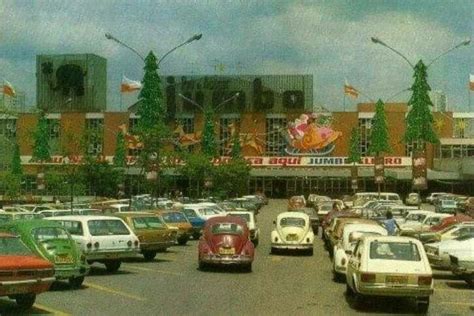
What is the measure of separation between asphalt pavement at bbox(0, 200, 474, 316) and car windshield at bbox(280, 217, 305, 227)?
5.41 metres

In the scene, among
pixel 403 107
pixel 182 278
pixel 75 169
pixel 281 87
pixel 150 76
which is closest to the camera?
pixel 182 278

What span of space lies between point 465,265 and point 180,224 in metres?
16.9

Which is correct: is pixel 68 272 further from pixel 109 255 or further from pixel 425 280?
pixel 425 280

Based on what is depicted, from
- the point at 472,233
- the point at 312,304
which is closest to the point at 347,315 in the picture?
the point at 312,304

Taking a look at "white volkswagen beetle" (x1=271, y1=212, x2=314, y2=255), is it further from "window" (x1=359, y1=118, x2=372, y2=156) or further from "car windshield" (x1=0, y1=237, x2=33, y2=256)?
"window" (x1=359, y1=118, x2=372, y2=156)

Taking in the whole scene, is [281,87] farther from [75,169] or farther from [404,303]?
[404,303]

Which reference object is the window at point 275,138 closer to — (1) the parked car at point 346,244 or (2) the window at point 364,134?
(2) the window at point 364,134

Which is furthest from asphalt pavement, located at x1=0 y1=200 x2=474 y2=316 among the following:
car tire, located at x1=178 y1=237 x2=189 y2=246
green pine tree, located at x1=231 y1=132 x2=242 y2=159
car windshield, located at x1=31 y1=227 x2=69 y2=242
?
green pine tree, located at x1=231 y1=132 x2=242 y2=159

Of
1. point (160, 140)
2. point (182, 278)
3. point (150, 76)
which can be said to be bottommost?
point (182, 278)

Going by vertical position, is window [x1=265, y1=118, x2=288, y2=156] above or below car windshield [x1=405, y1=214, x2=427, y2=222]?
above

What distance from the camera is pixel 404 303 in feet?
62.1

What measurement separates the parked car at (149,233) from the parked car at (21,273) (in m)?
11.7

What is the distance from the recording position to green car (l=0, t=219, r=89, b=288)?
65.1 ft

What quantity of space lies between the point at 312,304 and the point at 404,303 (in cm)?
205
